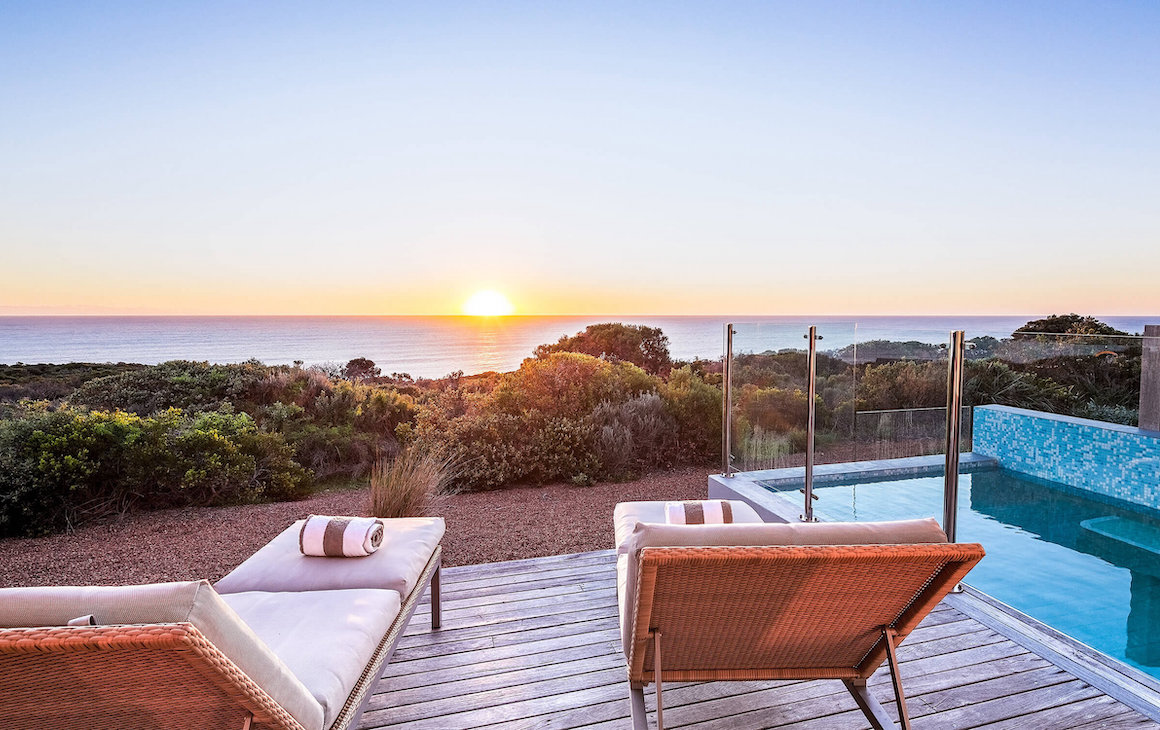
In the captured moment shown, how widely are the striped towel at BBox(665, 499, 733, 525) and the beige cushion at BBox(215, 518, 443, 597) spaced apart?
3.48 feet

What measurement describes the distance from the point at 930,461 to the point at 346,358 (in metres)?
27.2

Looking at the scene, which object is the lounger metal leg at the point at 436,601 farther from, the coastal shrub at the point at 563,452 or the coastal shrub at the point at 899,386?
the coastal shrub at the point at 563,452

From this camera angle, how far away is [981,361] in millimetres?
3754

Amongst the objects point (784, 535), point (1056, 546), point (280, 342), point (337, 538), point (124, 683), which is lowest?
point (1056, 546)

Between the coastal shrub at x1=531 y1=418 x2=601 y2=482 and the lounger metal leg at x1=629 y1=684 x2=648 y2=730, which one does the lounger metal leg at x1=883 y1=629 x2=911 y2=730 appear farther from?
the coastal shrub at x1=531 y1=418 x2=601 y2=482

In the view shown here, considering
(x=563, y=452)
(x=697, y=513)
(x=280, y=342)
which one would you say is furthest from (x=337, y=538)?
(x=280, y=342)

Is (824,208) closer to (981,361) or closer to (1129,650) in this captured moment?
(981,361)

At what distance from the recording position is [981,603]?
2.77 meters

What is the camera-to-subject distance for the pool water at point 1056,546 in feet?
9.68

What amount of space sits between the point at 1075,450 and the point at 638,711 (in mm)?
5012

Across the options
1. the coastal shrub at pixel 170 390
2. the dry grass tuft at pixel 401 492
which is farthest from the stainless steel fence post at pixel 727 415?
the coastal shrub at pixel 170 390

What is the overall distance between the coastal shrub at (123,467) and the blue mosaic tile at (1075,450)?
20.1 ft

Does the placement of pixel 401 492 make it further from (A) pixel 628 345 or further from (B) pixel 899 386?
(A) pixel 628 345

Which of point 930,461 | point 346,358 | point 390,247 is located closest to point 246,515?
Answer: point 930,461
